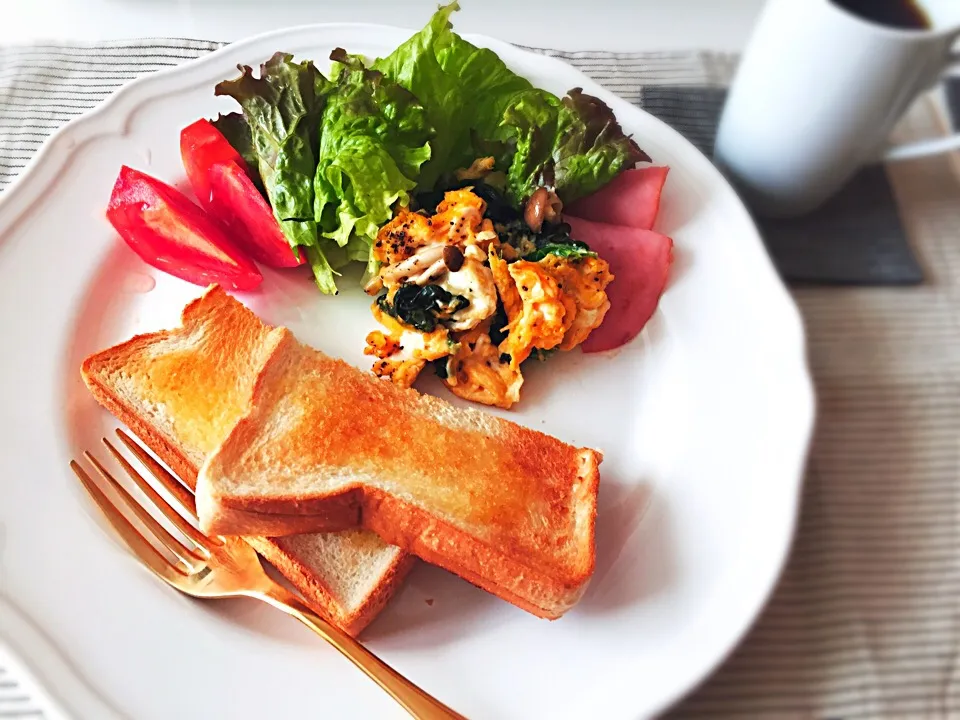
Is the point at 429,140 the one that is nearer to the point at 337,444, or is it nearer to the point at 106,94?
the point at 337,444

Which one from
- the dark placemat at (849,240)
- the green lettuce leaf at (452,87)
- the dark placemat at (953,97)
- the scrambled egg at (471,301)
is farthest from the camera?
the dark placemat at (953,97)

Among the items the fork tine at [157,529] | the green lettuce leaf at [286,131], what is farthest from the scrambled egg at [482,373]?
the fork tine at [157,529]

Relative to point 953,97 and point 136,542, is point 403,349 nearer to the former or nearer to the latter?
point 136,542

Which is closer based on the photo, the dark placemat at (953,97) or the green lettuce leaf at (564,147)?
the green lettuce leaf at (564,147)

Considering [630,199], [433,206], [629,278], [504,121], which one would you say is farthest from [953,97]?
[433,206]

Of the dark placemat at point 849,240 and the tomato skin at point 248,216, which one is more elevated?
the tomato skin at point 248,216

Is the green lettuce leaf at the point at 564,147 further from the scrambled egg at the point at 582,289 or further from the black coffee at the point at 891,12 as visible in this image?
the black coffee at the point at 891,12

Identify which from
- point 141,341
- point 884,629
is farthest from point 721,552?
point 141,341

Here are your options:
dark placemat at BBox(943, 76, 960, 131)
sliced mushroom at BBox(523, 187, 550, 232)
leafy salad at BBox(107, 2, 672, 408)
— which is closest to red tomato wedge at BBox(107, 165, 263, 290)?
leafy salad at BBox(107, 2, 672, 408)

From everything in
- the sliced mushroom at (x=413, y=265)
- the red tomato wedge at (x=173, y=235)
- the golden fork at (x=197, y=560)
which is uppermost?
the red tomato wedge at (x=173, y=235)
